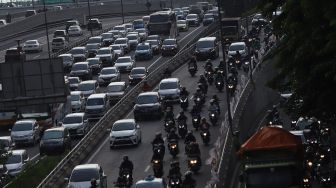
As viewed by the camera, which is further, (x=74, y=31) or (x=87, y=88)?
(x=74, y=31)

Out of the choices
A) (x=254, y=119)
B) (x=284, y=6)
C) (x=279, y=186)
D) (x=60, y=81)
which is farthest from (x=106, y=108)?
(x=284, y=6)

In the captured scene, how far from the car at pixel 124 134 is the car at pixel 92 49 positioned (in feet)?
132

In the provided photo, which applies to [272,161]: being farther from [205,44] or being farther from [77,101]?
[205,44]

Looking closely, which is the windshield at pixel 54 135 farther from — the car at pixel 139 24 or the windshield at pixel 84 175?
the car at pixel 139 24

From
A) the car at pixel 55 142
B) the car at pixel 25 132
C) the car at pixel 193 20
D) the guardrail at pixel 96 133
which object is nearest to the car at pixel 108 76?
the guardrail at pixel 96 133

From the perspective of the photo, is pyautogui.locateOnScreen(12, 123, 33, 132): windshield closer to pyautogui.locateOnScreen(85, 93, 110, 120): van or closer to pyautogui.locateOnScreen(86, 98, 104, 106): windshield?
pyautogui.locateOnScreen(85, 93, 110, 120): van

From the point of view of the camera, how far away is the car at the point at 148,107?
62.2m

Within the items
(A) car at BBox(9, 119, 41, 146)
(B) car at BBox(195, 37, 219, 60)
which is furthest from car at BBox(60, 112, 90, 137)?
(B) car at BBox(195, 37, 219, 60)

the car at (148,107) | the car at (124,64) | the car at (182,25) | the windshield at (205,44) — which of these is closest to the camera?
the car at (148,107)

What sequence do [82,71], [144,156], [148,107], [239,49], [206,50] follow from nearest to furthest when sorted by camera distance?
1. [144,156]
2. [148,107]
3. [82,71]
4. [239,49]
5. [206,50]

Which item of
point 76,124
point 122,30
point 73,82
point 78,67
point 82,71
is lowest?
point 122,30

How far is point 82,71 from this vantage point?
3187 inches

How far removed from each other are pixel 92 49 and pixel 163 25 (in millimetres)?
12520

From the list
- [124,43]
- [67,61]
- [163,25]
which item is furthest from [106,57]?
[163,25]
